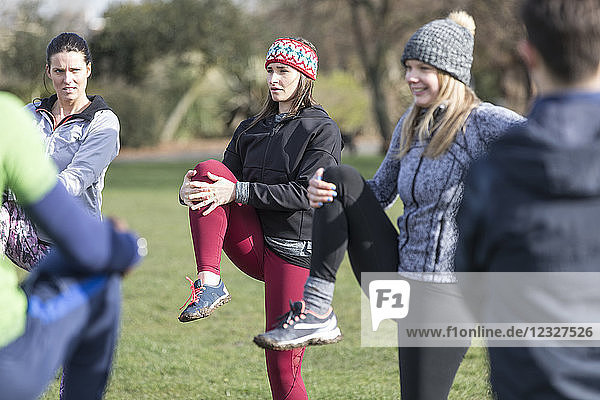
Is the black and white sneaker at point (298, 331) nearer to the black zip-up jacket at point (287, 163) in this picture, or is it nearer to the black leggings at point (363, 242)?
the black leggings at point (363, 242)

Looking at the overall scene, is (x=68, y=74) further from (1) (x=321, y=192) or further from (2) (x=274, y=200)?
(1) (x=321, y=192)

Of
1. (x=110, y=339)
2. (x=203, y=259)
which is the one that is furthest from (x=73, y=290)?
(x=203, y=259)

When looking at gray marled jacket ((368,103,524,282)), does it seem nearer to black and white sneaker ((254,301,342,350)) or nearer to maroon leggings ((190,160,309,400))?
black and white sneaker ((254,301,342,350))

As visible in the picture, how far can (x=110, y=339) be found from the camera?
2496 millimetres

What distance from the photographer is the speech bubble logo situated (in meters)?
3.21

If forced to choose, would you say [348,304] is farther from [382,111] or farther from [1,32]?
[1,32]

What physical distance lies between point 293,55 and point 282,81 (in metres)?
0.15

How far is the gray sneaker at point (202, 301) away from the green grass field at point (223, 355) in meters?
1.21

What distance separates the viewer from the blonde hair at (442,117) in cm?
315

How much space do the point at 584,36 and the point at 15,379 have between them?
6.07 feet

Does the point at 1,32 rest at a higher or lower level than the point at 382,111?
higher

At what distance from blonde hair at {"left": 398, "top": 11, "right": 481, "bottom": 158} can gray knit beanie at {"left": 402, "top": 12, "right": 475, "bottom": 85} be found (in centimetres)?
4

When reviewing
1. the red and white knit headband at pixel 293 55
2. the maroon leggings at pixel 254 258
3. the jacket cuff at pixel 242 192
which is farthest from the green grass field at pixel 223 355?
the red and white knit headband at pixel 293 55

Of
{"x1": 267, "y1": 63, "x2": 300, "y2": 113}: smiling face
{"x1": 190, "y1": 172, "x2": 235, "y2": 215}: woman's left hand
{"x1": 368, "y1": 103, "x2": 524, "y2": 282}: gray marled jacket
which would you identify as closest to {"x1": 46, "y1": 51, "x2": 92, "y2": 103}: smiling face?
{"x1": 190, "y1": 172, "x2": 235, "y2": 215}: woman's left hand
